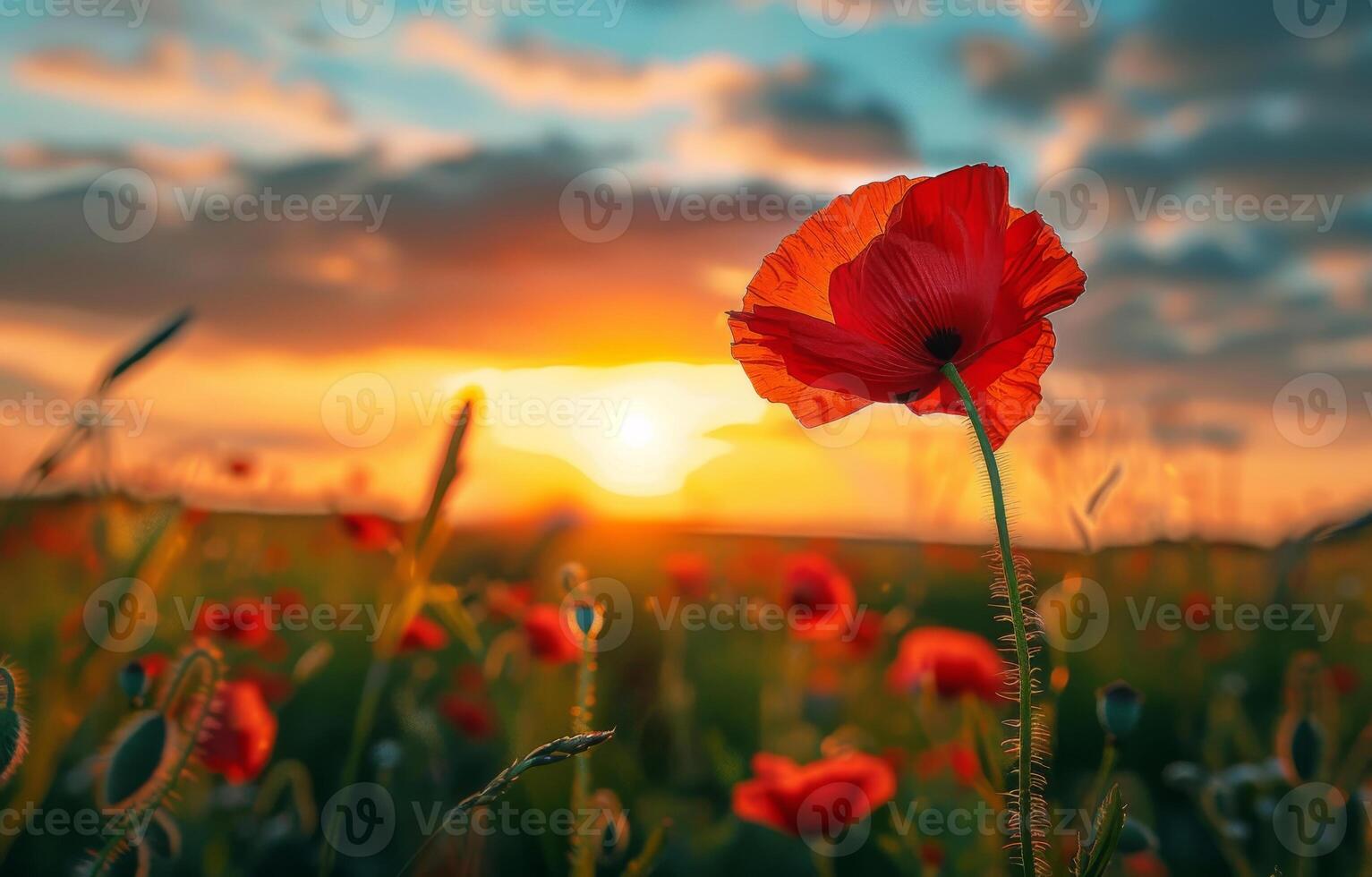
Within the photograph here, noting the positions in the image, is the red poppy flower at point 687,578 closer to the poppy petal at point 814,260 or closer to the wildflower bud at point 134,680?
the wildflower bud at point 134,680

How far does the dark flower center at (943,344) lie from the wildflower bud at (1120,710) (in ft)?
1.76

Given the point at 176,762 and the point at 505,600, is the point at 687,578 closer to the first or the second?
the point at 505,600

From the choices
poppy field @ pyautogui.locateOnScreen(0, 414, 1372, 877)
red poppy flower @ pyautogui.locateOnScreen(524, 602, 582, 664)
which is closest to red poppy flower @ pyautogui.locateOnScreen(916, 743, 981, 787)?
poppy field @ pyautogui.locateOnScreen(0, 414, 1372, 877)

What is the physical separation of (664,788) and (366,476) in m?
2.01

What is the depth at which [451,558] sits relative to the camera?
15.2ft

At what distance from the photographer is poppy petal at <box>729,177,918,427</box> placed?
1.33m

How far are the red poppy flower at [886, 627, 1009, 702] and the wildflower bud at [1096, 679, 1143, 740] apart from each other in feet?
3.60

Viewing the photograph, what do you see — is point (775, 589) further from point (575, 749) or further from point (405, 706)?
point (575, 749)

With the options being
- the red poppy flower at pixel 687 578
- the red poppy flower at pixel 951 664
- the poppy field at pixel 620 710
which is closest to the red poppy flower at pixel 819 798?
the poppy field at pixel 620 710

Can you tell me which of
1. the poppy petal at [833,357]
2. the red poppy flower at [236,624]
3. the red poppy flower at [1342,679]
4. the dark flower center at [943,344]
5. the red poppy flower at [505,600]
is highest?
the red poppy flower at [1342,679]

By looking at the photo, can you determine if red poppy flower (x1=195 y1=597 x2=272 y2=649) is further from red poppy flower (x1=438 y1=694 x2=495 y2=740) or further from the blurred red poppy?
red poppy flower (x1=438 y1=694 x2=495 y2=740)

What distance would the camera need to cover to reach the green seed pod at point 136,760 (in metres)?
1.50

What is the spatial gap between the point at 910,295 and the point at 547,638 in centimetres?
197

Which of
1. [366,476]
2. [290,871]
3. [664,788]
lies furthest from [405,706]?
[366,476]
